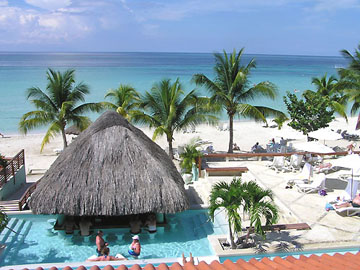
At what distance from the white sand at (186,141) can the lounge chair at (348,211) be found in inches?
347

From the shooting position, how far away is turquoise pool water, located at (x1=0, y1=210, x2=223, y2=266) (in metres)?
8.62

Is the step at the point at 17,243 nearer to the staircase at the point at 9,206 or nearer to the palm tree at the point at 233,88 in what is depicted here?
the staircase at the point at 9,206

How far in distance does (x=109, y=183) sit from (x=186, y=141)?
1445 centimetres

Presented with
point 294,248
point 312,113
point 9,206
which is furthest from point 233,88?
point 9,206

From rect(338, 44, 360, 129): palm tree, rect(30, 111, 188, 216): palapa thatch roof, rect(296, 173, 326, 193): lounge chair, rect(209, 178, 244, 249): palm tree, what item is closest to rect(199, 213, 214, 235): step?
rect(30, 111, 188, 216): palapa thatch roof

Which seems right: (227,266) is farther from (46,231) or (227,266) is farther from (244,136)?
(244,136)

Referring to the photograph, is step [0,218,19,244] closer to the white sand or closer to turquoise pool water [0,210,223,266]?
turquoise pool water [0,210,223,266]

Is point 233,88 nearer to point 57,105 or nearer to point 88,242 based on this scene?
point 57,105

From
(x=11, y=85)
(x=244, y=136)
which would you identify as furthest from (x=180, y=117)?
(x=11, y=85)

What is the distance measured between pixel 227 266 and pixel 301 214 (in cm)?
615

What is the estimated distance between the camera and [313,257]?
458 centimetres

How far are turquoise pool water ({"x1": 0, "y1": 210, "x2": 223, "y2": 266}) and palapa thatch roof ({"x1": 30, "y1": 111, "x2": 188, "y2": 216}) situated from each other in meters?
0.98

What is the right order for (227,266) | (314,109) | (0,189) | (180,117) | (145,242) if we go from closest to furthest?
1. (227,266)
2. (145,242)
3. (0,189)
4. (180,117)
5. (314,109)

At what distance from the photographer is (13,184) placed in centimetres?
1316
